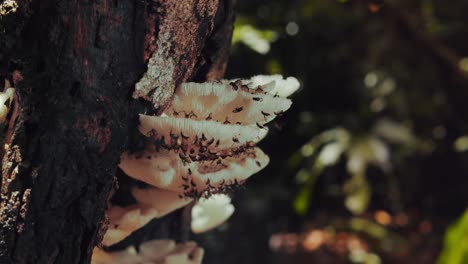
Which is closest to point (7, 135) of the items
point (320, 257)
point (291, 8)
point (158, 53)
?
point (158, 53)

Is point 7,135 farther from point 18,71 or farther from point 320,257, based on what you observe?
point 320,257

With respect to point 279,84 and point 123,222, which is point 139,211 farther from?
point 279,84

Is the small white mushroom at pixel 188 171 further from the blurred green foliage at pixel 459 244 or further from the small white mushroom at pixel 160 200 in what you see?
the blurred green foliage at pixel 459 244

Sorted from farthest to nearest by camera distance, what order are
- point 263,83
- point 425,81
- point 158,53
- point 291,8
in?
point 425,81 < point 291,8 < point 263,83 < point 158,53

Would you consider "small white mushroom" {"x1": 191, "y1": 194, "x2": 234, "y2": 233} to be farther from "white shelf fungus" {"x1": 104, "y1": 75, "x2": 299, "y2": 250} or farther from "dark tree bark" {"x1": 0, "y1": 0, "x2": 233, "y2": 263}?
"dark tree bark" {"x1": 0, "y1": 0, "x2": 233, "y2": 263}

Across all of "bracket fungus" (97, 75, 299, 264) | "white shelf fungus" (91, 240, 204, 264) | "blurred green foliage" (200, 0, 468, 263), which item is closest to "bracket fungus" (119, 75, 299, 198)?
"bracket fungus" (97, 75, 299, 264)

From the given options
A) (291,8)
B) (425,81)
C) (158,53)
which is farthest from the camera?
(425,81)

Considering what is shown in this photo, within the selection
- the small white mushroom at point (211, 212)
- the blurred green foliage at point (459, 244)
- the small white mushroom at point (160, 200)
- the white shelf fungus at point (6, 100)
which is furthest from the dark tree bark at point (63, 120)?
the blurred green foliage at point (459, 244)
